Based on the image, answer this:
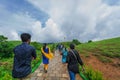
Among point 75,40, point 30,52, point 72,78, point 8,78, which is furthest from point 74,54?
point 75,40

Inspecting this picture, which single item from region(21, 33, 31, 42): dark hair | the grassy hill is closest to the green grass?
the grassy hill

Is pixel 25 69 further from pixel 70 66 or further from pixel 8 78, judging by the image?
pixel 8 78

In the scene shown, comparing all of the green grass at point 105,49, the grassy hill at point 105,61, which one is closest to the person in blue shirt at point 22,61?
the grassy hill at point 105,61

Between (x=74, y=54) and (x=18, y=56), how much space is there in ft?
7.60

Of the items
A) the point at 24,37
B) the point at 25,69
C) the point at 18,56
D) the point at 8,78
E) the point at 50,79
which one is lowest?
the point at 50,79

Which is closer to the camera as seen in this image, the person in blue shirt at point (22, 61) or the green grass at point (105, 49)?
the person in blue shirt at point (22, 61)

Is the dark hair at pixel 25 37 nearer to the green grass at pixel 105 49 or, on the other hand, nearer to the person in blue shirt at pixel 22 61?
the person in blue shirt at pixel 22 61

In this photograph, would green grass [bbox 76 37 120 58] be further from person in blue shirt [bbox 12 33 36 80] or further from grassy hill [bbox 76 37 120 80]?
person in blue shirt [bbox 12 33 36 80]

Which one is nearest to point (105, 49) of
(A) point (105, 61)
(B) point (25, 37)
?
(A) point (105, 61)

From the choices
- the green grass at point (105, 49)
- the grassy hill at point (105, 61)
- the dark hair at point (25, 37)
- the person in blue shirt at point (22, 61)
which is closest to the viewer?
the person in blue shirt at point (22, 61)

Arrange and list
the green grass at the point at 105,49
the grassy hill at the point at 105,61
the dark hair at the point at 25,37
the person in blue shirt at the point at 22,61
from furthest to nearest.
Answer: the green grass at the point at 105,49 → the grassy hill at the point at 105,61 → the dark hair at the point at 25,37 → the person in blue shirt at the point at 22,61

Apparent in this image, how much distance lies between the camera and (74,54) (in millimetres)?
5289

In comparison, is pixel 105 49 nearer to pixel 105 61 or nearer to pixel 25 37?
pixel 105 61

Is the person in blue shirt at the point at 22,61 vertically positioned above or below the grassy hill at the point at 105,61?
above
